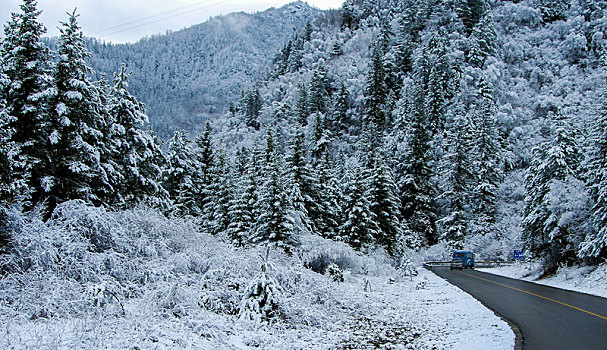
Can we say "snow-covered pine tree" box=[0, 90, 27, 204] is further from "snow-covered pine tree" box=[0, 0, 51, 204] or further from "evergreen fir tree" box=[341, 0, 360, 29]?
"evergreen fir tree" box=[341, 0, 360, 29]

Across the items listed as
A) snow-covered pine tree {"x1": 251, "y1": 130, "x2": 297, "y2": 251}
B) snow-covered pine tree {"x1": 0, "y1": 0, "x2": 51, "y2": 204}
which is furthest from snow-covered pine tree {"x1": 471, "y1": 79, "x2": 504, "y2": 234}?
snow-covered pine tree {"x1": 0, "y1": 0, "x2": 51, "y2": 204}

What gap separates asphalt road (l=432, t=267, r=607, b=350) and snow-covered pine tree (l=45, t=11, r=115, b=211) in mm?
17473

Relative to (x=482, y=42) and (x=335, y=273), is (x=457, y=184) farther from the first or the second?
(x=335, y=273)

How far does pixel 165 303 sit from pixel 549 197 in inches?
953

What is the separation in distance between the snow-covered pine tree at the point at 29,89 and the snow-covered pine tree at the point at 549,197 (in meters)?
27.7

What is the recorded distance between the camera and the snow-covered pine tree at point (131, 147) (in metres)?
23.4

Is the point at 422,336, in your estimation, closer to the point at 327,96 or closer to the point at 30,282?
the point at 30,282

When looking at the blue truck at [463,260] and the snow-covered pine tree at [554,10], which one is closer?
the blue truck at [463,260]

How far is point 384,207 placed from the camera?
1465 inches

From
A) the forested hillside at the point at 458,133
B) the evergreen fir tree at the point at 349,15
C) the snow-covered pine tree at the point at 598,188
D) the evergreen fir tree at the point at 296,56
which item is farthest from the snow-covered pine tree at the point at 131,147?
the evergreen fir tree at the point at 349,15

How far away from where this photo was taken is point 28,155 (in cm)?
1563

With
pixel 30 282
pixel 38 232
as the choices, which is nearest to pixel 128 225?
pixel 38 232

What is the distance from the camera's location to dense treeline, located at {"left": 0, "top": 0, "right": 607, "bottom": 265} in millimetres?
17156

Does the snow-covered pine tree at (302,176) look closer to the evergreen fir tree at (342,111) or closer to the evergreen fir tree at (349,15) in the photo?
the evergreen fir tree at (342,111)
